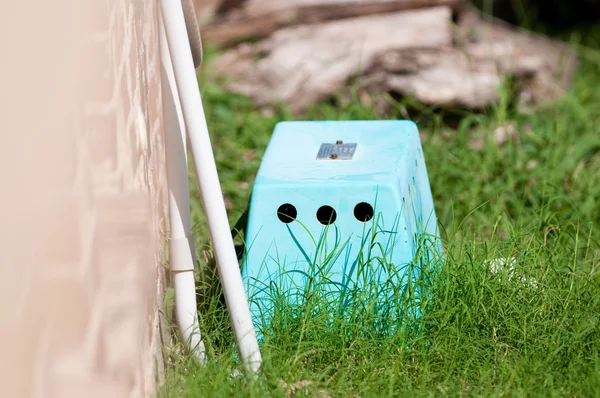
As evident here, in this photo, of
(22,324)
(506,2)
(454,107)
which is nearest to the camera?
(22,324)

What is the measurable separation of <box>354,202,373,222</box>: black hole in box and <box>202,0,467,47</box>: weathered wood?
2.69m

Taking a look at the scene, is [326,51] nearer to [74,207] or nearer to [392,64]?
[392,64]

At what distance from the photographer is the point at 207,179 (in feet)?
7.85

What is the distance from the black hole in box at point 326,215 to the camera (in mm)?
2650

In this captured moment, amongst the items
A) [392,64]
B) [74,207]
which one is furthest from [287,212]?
[392,64]

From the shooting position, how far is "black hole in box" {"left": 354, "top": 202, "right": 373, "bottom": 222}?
2648 mm

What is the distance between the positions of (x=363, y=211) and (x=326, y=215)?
111 mm

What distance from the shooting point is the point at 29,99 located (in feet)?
4.24

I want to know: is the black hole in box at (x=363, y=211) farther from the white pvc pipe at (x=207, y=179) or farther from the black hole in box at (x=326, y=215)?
the white pvc pipe at (x=207, y=179)

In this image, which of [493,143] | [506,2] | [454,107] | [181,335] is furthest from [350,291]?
[506,2]

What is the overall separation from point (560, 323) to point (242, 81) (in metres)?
2.89

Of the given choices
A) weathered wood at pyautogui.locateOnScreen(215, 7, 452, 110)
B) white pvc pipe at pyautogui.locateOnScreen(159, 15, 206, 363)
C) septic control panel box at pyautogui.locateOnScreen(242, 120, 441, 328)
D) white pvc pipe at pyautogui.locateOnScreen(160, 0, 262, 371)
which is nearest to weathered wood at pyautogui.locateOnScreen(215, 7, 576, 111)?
weathered wood at pyautogui.locateOnScreen(215, 7, 452, 110)

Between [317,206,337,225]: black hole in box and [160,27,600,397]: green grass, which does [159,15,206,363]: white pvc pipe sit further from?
[317,206,337,225]: black hole in box

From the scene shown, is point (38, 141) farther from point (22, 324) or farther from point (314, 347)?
point (314, 347)
